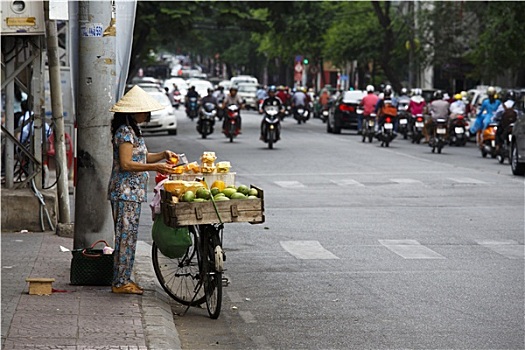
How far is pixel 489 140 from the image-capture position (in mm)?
30453

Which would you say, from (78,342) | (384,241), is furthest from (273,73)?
(78,342)

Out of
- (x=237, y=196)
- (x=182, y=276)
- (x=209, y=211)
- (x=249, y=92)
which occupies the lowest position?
(x=249, y=92)

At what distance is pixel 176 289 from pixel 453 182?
13.0 m

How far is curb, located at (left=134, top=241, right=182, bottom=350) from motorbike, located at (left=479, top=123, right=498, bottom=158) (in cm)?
1979

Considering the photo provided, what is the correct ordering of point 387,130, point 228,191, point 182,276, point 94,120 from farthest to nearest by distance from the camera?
point 387,130, point 94,120, point 182,276, point 228,191

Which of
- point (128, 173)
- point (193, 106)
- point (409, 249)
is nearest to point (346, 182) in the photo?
point (409, 249)

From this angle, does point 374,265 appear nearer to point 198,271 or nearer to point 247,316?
point 247,316

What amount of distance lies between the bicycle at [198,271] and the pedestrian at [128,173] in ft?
1.34

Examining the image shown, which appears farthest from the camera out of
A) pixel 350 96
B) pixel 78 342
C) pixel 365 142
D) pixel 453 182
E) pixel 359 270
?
pixel 350 96

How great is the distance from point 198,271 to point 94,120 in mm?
A: 2002

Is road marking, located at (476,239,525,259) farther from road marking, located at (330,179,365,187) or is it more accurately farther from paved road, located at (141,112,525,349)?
road marking, located at (330,179,365,187)

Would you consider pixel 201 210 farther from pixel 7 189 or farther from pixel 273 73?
pixel 273 73

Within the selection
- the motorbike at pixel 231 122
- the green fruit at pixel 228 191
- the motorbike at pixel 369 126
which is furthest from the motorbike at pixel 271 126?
the green fruit at pixel 228 191

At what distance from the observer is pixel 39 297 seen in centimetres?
929
